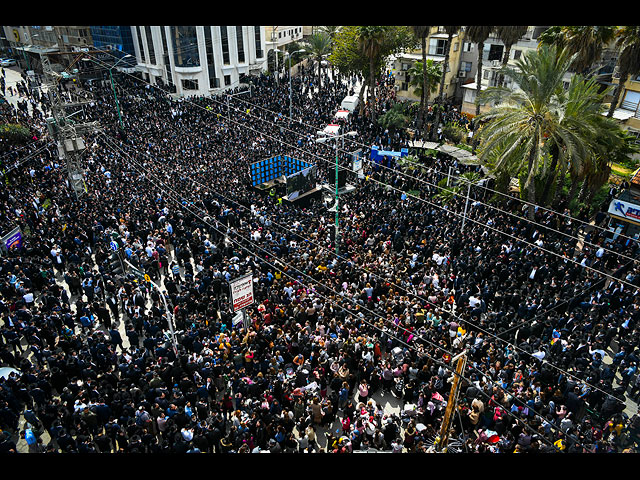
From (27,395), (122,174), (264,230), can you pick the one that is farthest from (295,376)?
(122,174)

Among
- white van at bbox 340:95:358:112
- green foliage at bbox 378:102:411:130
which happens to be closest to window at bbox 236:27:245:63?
white van at bbox 340:95:358:112

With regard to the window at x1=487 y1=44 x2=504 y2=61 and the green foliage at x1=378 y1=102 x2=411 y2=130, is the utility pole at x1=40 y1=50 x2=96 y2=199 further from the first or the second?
the window at x1=487 y1=44 x2=504 y2=61

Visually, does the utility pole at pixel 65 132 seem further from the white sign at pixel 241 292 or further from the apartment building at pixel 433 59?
the apartment building at pixel 433 59

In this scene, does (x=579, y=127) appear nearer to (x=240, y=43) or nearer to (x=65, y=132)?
(x=65, y=132)

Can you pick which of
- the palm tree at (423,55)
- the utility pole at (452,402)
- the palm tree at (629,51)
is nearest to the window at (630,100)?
the palm tree at (629,51)

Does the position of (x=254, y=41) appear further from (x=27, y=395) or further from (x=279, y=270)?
(x=27, y=395)
